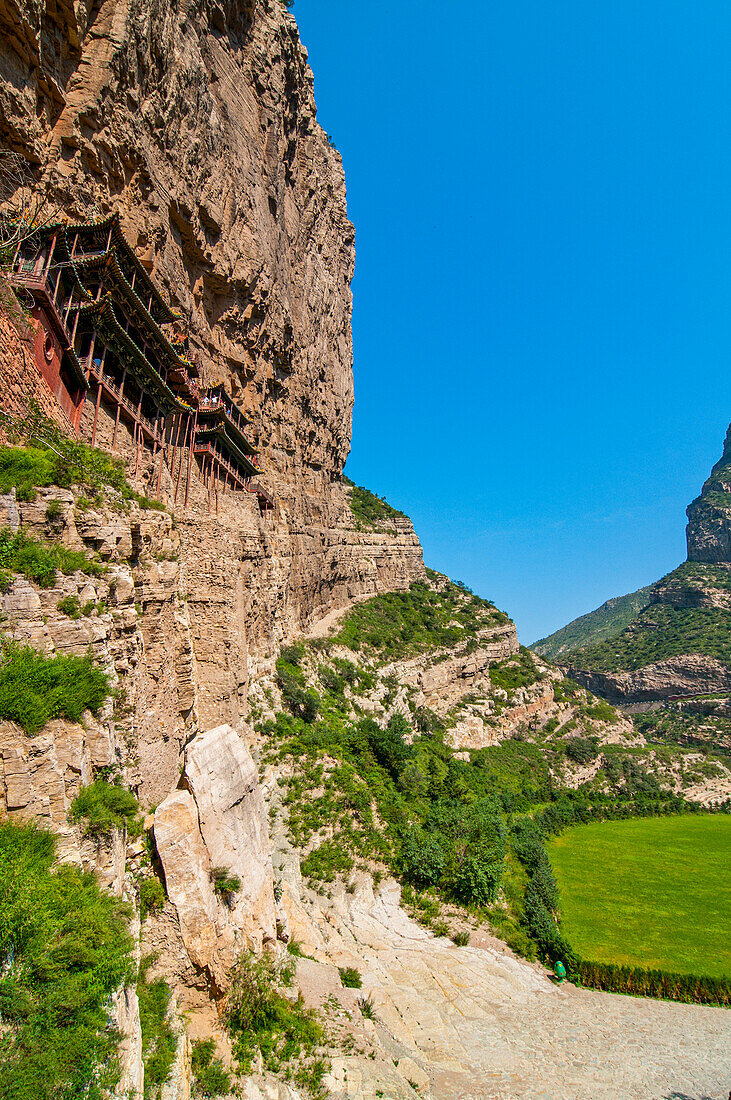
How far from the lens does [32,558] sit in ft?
20.8

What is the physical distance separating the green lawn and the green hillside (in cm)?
11069

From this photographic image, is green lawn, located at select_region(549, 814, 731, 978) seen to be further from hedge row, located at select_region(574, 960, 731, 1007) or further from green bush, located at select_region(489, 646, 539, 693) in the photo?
green bush, located at select_region(489, 646, 539, 693)

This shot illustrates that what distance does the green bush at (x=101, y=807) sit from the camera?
17.4ft

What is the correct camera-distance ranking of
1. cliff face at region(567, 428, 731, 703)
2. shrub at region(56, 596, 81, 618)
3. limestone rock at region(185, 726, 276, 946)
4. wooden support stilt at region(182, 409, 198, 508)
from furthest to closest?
cliff face at region(567, 428, 731, 703), wooden support stilt at region(182, 409, 198, 508), limestone rock at region(185, 726, 276, 946), shrub at region(56, 596, 81, 618)

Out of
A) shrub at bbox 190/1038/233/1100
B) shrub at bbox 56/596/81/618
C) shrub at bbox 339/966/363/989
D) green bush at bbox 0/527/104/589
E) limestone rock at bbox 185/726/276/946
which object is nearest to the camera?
green bush at bbox 0/527/104/589

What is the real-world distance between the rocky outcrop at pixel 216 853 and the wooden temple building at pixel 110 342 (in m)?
8.97

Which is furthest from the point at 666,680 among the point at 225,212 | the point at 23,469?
the point at 23,469

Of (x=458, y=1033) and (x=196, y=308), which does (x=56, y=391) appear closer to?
(x=196, y=308)

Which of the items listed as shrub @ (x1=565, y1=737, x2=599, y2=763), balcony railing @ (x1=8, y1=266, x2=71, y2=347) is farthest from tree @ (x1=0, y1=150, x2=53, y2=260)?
shrub @ (x1=565, y1=737, x2=599, y2=763)

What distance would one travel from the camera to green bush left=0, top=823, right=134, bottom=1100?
3.56 meters

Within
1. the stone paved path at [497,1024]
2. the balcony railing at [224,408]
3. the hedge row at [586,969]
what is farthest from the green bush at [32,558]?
the hedge row at [586,969]

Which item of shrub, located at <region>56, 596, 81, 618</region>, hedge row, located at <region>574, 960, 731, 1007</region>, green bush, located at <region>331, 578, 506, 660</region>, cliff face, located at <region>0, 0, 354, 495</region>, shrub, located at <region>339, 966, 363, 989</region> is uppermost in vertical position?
cliff face, located at <region>0, 0, 354, 495</region>

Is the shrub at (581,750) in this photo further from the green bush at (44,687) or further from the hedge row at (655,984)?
the green bush at (44,687)

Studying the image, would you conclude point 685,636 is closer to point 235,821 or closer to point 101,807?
point 235,821
